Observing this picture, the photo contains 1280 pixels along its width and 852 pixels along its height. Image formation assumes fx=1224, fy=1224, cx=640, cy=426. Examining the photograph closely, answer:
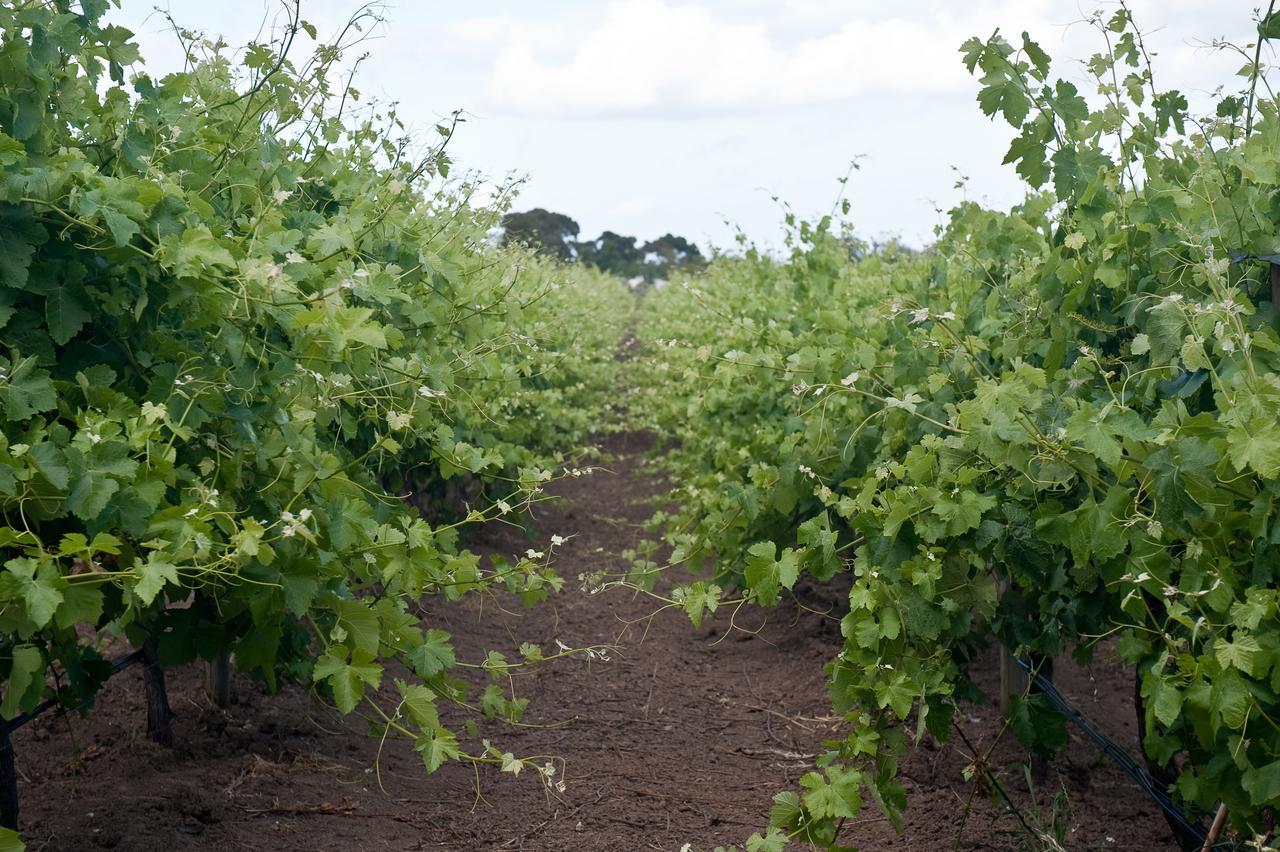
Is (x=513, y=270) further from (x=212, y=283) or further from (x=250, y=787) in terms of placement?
(x=212, y=283)

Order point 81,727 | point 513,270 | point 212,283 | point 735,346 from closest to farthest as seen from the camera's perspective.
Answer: point 212,283, point 81,727, point 513,270, point 735,346

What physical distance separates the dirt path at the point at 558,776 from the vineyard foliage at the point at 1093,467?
66 centimetres

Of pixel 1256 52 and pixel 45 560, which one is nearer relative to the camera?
pixel 45 560

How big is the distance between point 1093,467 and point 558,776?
2.81 m

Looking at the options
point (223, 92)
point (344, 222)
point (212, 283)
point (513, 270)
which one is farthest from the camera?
point (513, 270)

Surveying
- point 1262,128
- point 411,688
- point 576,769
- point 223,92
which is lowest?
point 576,769

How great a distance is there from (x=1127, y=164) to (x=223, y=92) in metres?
3.00

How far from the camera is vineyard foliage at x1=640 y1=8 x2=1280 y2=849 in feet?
8.50

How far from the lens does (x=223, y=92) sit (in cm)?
425

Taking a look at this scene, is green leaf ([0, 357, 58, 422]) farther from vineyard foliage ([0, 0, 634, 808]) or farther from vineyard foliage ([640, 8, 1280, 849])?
vineyard foliage ([640, 8, 1280, 849])

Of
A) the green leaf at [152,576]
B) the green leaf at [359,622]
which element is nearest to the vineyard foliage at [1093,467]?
the green leaf at [359,622]

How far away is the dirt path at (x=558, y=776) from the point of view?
4.08 meters

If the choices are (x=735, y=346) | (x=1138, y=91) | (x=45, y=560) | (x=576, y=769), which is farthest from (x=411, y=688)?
(x=735, y=346)

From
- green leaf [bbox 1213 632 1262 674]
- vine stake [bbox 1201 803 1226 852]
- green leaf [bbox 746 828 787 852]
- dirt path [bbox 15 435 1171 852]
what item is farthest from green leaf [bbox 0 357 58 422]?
vine stake [bbox 1201 803 1226 852]
